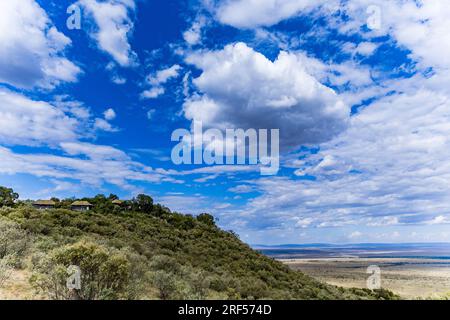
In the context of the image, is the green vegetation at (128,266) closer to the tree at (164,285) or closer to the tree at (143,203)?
the tree at (164,285)

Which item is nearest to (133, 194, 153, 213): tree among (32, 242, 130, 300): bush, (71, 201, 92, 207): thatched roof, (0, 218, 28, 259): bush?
(71, 201, 92, 207): thatched roof

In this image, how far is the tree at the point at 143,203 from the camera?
41469 millimetres

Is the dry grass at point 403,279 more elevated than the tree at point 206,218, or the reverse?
the tree at point 206,218

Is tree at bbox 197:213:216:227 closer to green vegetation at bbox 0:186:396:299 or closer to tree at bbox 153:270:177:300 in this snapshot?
green vegetation at bbox 0:186:396:299

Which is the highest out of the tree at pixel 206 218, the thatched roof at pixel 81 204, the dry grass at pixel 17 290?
the thatched roof at pixel 81 204

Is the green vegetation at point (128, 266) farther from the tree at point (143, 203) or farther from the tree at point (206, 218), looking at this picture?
the tree at point (143, 203)

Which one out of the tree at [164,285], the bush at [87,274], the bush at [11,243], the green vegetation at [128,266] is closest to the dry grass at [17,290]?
the green vegetation at [128,266]

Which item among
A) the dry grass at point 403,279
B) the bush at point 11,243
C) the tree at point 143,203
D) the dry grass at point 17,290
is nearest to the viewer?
the dry grass at point 17,290

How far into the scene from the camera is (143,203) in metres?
41.9

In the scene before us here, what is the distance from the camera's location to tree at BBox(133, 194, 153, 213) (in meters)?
41.5

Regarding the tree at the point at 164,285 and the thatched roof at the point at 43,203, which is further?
the thatched roof at the point at 43,203

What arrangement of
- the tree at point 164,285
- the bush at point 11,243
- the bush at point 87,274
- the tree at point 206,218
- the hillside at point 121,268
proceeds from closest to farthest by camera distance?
the bush at point 87,274, the hillside at point 121,268, the tree at point 164,285, the bush at point 11,243, the tree at point 206,218
